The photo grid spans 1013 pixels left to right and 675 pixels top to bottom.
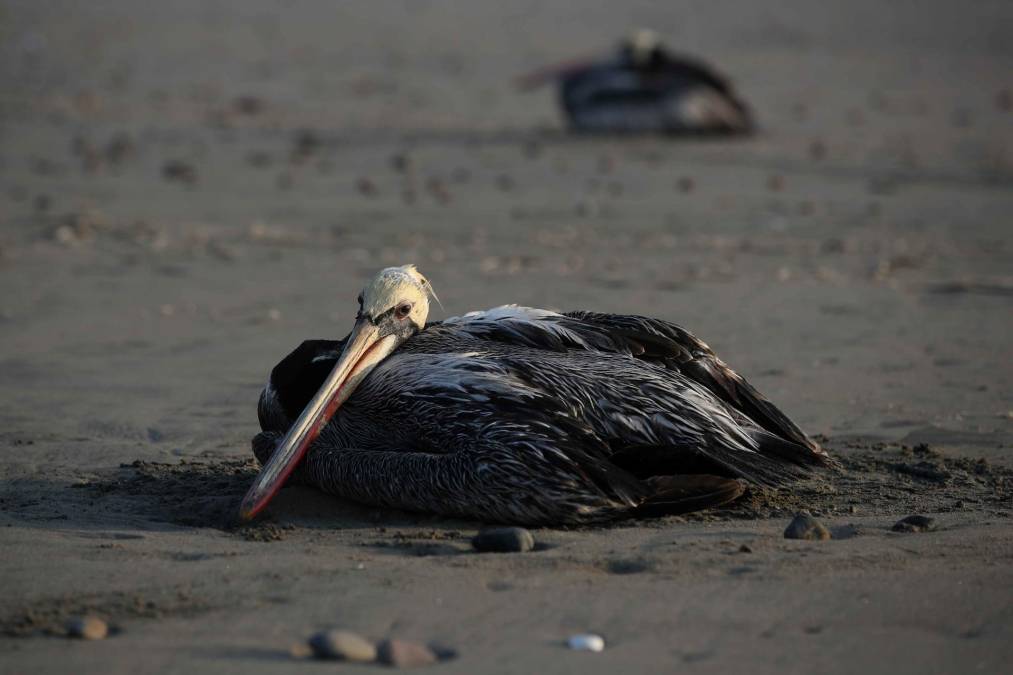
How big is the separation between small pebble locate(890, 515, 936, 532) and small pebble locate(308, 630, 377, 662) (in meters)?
1.83

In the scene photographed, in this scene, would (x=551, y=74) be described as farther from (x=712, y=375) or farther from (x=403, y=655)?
(x=403, y=655)

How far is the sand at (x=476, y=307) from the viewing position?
386 cm

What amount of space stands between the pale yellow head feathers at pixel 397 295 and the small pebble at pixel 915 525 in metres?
1.68

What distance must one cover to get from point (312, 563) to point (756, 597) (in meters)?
1.20

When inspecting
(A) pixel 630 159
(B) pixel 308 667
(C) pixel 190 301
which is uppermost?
(A) pixel 630 159

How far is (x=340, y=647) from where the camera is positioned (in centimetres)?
356

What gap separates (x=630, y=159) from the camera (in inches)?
499

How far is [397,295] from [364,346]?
21cm

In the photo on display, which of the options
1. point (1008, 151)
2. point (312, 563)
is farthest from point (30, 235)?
point (1008, 151)

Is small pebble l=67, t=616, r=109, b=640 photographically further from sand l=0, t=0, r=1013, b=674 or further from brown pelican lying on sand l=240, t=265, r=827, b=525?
brown pelican lying on sand l=240, t=265, r=827, b=525

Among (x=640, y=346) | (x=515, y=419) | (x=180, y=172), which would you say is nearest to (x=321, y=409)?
(x=515, y=419)

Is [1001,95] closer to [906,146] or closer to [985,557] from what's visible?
[906,146]

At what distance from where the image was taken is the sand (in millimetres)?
3863

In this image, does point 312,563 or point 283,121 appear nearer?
point 312,563
